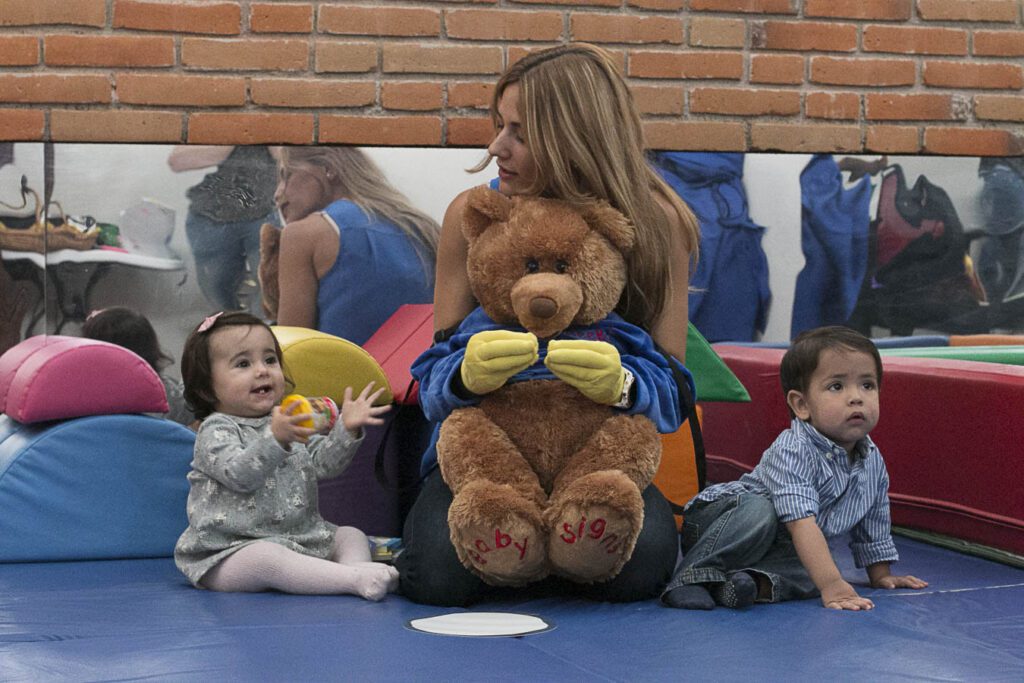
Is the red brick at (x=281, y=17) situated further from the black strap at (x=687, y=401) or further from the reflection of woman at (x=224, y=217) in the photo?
the black strap at (x=687, y=401)

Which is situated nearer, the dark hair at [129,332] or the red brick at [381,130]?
the dark hair at [129,332]

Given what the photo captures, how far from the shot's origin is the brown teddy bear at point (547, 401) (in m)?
1.90

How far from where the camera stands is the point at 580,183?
2104 millimetres

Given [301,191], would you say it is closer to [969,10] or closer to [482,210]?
[482,210]

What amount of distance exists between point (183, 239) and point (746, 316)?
1.46m

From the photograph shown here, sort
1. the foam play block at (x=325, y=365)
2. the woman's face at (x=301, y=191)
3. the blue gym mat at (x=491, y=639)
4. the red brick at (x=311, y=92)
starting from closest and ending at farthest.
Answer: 1. the blue gym mat at (x=491, y=639)
2. the foam play block at (x=325, y=365)
3. the woman's face at (x=301, y=191)
4. the red brick at (x=311, y=92)

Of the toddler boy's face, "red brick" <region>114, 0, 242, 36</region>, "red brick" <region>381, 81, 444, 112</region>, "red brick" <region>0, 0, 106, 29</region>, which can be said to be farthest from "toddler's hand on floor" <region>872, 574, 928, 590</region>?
"red brick" <region>0, 0, 106, 29</region>

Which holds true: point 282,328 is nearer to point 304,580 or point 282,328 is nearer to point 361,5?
point 304,580

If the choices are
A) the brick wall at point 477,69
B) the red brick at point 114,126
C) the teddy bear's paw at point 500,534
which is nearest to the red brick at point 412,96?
the brick wall at point 477,69

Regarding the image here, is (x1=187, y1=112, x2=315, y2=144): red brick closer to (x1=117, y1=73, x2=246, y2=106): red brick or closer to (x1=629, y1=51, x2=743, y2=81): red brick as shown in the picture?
(x1=117, y1=73, x2=246, y2=106): red brick

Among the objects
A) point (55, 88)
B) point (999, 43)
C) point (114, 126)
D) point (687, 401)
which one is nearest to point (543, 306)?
point (687, 401)

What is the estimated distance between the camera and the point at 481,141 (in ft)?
10.6

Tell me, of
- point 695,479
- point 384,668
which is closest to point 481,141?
point 695,479

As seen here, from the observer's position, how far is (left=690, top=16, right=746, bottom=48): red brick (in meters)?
3.34
